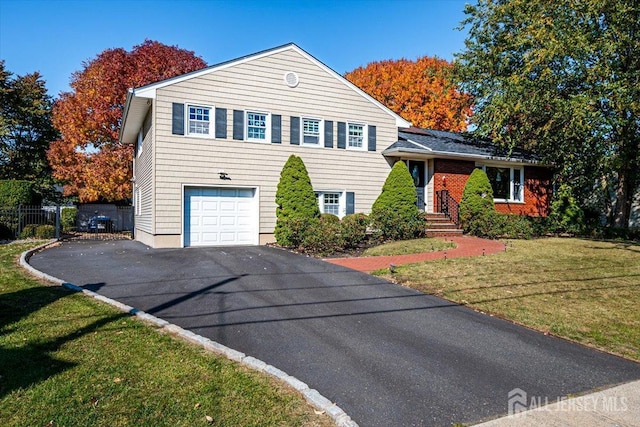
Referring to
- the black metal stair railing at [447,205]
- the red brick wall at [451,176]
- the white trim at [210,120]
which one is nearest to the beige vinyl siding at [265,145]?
the white trim at [210,120]

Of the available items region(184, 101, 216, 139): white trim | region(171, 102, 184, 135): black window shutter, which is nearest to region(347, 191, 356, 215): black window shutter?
region(184, 101, 216, 139): white trim

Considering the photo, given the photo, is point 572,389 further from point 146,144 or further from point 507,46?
point 507,46

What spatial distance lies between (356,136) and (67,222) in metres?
20.0

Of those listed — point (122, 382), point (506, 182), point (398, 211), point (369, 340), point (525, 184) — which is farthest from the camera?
point (525, 184)

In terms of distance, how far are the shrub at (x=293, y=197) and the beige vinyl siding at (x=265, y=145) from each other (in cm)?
85

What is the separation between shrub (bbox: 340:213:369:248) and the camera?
43.1 ft

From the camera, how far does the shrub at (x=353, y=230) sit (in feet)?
43.1

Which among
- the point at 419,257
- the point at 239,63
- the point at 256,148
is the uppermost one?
the point at 239,63

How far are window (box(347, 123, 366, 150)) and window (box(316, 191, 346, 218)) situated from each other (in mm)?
2128

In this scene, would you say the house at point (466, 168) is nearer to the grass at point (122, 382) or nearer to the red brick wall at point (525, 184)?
the red brick wall at point (525, 184)

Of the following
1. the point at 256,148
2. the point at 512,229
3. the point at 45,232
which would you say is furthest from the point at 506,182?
the point at 45,232

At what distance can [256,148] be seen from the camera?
1522 centimetres

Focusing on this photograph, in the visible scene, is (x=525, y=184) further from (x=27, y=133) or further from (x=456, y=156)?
(x=27, y=133)

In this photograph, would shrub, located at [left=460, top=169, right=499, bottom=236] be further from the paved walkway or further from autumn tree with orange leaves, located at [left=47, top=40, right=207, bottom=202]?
autumn tree with orange leaves, located at [left=47, top=40, right=207, bottom=202]
